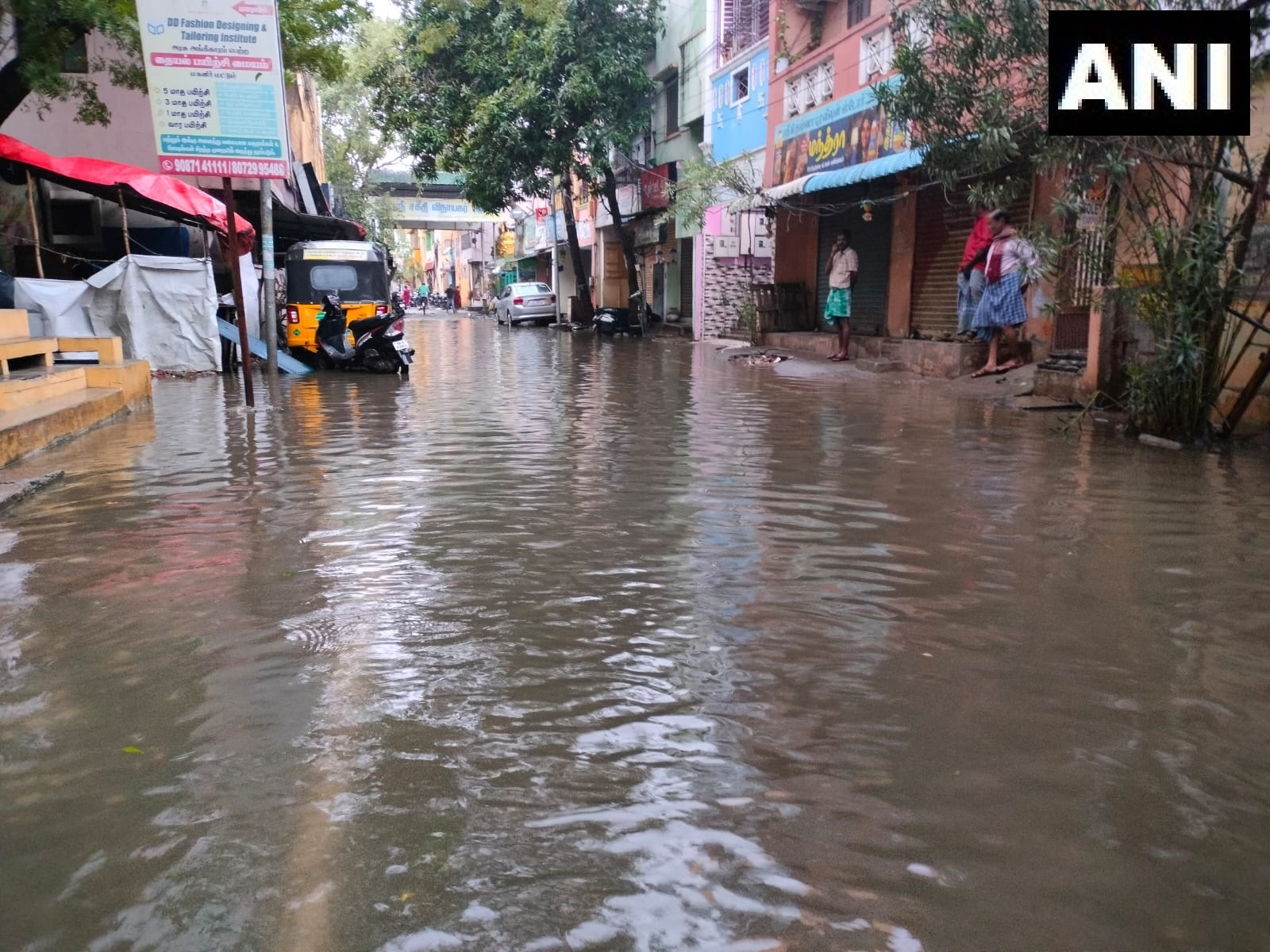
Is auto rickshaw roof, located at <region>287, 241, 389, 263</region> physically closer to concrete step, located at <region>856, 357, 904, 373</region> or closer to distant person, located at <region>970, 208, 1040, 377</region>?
concrete step, located at <region>856, 357, 904, 373</region>

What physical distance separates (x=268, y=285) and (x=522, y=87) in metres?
12.8

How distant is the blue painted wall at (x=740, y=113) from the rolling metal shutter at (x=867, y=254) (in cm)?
396

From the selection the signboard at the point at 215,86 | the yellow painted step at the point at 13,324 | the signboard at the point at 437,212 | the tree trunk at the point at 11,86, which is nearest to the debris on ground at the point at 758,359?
the signboard at the point at 215,86

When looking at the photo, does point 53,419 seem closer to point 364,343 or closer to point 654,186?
point 364,343

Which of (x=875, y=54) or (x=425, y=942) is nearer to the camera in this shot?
(x=425, y=942)

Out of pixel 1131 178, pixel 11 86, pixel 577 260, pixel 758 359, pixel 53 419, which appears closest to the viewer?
pixel 1131 178

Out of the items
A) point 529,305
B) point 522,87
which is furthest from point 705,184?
point 529,305

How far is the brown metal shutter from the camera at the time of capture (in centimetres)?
1567

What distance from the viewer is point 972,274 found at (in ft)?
45.5

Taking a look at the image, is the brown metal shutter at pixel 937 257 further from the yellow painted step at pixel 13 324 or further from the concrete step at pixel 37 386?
the yellow painted step at pixel 13 324

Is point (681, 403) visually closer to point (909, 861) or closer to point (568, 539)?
point (568, 539)

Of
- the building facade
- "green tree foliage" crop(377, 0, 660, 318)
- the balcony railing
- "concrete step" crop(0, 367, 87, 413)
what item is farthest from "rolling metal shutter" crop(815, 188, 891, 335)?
"concrete step" crop(0, 367, 87, 413)

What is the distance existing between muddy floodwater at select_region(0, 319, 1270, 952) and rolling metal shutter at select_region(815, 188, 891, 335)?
1178 centimetres

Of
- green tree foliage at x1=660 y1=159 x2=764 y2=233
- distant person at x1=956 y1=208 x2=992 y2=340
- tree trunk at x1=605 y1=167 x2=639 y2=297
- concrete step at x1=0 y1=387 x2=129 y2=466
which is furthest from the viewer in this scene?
tree trunk at x1=605 y1=167 x2=639 y2=297
